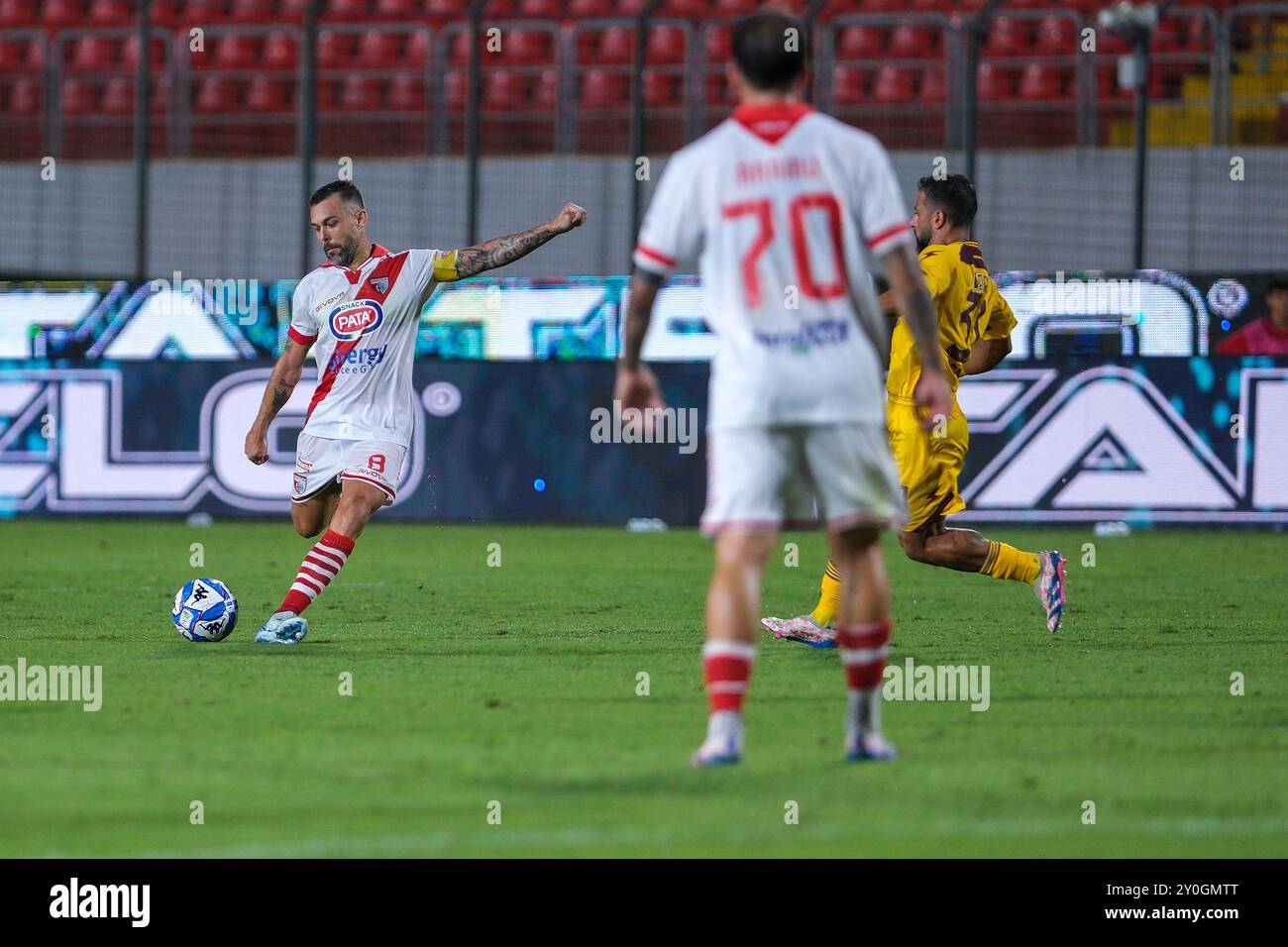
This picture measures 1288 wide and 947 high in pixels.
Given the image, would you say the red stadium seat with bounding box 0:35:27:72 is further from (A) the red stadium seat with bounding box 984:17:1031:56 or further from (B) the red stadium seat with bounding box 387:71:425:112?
(A) the red stadium seat with bounding box 984:17:1031:56

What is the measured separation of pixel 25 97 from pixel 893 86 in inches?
345

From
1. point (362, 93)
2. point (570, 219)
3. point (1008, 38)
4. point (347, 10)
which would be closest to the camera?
point (570, 219)

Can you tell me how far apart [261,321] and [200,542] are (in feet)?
8.36

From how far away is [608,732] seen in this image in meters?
5.89

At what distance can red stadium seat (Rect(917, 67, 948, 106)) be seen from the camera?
1700 centimetres

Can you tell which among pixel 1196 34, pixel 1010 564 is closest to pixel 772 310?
pixel 1010 564

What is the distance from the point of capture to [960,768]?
525cm

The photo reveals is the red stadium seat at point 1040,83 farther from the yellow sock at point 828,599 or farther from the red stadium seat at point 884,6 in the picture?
the yellow sock at point 828,599

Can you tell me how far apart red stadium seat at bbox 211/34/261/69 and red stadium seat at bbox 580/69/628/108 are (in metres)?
3.76

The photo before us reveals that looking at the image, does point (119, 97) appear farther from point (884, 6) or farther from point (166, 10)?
point (884, 6)

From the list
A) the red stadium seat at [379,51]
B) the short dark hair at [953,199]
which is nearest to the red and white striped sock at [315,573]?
the short dark hair at [953,199]

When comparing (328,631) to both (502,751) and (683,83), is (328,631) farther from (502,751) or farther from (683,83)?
(683,83)

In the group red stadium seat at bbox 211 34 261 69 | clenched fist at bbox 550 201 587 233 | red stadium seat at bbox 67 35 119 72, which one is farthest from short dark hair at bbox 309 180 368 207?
red stadium seat at bbox 67 35 119 72
